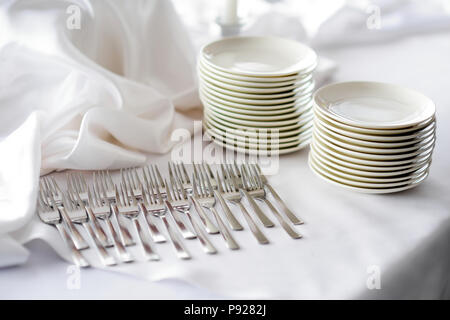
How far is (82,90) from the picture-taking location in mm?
1121

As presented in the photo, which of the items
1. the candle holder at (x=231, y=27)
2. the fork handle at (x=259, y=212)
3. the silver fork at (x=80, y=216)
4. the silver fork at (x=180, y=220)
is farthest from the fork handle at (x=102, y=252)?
the candle holder at (x=231, y=27)

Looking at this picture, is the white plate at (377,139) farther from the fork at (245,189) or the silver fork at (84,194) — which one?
the silver fork at (84,194)

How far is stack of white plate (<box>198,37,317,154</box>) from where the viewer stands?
3.53ft

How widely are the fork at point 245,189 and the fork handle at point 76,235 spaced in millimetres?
265

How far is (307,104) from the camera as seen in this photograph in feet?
Result: 3.71

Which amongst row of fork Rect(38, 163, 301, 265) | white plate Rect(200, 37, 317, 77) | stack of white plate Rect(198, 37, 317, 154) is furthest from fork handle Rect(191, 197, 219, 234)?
white plate Rect(200, 37, 317, 77)

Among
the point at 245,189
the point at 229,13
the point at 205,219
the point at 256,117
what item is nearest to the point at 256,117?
the point at 256,117

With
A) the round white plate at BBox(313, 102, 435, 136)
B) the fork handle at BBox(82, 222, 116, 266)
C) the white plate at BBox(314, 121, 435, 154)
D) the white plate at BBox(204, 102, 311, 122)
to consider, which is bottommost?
the fork handle at BBox(82, 222, 116, 266)

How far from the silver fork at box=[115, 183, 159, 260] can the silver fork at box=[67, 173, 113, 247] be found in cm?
4

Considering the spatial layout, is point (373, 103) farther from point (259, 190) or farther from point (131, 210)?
point (131, 210)

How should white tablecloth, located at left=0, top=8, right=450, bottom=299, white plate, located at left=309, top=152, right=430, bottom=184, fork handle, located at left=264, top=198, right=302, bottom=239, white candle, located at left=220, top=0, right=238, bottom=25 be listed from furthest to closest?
white candle, located at left=220, top=0, right=238, bottom=25 < white plate, located at left=309, top=152, right=430, bottom=184 < fork handle, located at left=264, top=198, right=302, bottom=239 < white tablecloth, located at left=0, top=8, right=450, bottom=299

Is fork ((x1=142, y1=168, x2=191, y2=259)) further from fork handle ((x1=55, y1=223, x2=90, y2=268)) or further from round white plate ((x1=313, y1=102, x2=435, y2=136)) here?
round white plate ((x1=313, y1=102, x2=435, y2=136))

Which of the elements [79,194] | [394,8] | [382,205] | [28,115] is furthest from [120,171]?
[394,8]

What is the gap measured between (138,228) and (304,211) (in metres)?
0.26
